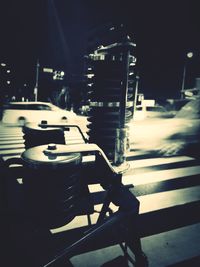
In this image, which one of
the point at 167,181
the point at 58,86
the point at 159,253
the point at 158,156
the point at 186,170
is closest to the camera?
the point at 159,253

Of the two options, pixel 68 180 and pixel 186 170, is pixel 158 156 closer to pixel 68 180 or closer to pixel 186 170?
pixel 186 170

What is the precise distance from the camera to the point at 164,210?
3.04 meters

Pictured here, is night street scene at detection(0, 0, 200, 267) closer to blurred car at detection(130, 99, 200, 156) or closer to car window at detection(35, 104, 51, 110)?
blurred car at detection(130, 99, 200, 156)

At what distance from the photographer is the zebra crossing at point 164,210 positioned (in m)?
2.26

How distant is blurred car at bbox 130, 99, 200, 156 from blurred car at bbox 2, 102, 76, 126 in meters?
4.63

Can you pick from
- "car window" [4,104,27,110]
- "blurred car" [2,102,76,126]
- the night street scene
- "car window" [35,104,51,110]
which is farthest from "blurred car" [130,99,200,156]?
"car window" [4,104,27,110]

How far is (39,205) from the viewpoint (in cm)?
160

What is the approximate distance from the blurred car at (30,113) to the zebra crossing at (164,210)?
25.3 ft

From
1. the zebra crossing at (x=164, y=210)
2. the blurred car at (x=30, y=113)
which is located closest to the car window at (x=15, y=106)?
the blurred car at (x=30, y=113)

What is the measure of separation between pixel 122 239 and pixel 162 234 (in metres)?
0.54

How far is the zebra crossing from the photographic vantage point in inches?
88.8

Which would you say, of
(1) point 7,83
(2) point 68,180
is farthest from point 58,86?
(2) point 68,180

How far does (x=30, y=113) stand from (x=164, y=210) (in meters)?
9.86

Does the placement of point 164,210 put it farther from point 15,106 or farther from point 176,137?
point 15,106
